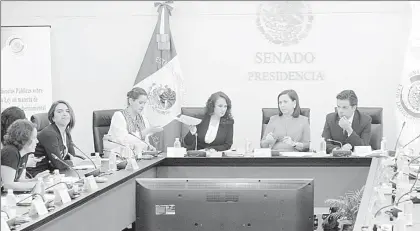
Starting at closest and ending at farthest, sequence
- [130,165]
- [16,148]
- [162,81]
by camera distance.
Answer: [16,148], [130,165], [162,81]

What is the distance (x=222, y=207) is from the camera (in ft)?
7.43

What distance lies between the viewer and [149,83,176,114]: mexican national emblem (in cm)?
716

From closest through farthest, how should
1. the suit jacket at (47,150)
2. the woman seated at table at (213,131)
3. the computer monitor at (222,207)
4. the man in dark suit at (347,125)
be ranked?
the computer monitor at (222,207), the suit jacket at (47,150), the man in dark suit at (347,125), the woman seated at table at (213,131)

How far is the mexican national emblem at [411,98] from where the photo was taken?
661cm

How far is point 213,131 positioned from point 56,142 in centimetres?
167

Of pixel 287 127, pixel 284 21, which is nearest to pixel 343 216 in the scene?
pixel 287 127

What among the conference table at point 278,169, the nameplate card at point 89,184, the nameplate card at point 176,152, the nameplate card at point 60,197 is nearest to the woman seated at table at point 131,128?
the nameplate card at point 176,152

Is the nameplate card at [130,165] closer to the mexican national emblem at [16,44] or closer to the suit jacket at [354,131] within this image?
the suit jacket at [354,131]

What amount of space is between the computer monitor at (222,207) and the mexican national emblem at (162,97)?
4.85 m

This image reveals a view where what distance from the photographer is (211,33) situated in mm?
7320

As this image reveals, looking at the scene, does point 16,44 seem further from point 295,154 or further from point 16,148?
point 16,148

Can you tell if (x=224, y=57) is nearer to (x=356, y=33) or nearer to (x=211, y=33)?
(x=211, y=33)

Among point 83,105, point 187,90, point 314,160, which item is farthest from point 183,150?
point 83,105

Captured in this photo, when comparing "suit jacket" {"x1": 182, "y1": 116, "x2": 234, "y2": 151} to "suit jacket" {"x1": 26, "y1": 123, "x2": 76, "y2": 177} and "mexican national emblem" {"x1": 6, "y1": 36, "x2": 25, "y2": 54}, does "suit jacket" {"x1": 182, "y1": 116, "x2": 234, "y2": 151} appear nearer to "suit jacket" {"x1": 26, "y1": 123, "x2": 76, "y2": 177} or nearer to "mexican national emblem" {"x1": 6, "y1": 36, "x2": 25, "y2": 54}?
"suit jacket" {"x1": 26, "y1": 123, "x2": 76, "y2": 177}
